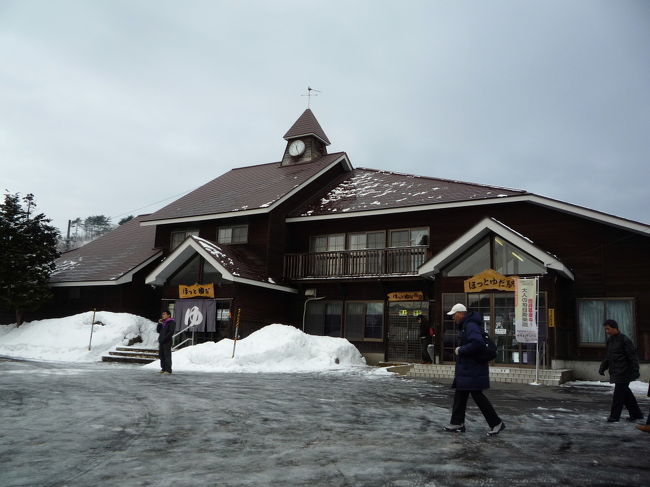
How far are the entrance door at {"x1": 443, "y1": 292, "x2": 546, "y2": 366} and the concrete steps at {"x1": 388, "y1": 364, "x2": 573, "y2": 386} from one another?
1.27 feet

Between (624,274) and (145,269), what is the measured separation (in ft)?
62.1

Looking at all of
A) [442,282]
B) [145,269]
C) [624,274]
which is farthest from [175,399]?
[145,269]

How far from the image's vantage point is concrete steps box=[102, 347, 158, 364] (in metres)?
19.7

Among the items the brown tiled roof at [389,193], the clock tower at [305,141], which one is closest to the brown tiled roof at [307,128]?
the clock tower at [305,141]

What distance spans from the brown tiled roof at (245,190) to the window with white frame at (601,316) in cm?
1185

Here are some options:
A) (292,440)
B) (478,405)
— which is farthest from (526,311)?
(292,440)

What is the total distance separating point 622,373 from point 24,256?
22917 mm

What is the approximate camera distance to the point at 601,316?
1719cm

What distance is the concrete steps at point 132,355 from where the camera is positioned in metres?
19.7

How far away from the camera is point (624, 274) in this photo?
672 inches

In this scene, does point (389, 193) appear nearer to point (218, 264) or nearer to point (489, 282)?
point (489, 282)

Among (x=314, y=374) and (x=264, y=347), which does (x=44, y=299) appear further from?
(x=314, y=374)

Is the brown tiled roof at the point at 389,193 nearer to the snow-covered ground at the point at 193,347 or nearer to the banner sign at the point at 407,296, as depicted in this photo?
the banner sign at the point at 407,296

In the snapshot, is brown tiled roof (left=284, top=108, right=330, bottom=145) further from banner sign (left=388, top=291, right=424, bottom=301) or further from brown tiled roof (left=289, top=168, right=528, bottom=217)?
banner sign (left=388, top=291, right=424, bottom=301)
